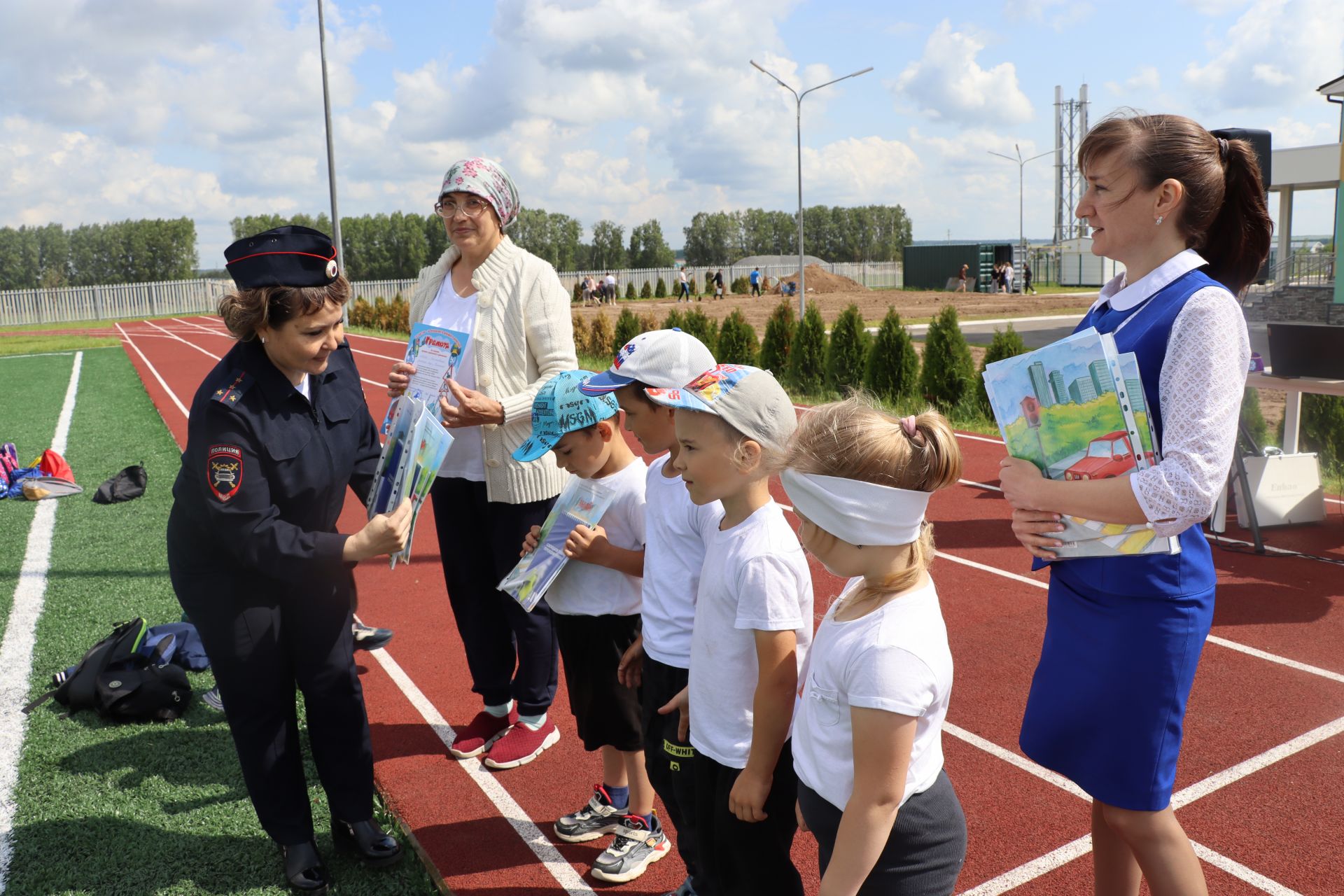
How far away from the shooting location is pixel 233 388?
275cm

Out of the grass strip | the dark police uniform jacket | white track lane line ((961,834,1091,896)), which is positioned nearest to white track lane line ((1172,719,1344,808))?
white track lane line ((961,834,1091,896))

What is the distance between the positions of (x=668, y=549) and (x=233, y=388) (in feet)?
4.32

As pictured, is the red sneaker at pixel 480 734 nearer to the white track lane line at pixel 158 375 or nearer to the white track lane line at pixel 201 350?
the white track lane line at pixel 158 375

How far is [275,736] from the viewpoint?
3033mm

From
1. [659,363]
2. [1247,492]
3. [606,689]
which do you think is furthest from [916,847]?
[1247,492]

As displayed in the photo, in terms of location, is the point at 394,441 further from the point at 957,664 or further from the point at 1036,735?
the point at 957,664

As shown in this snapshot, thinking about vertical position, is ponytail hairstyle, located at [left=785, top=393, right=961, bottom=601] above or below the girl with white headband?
above

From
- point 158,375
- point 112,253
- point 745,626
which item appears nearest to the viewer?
point 745,626

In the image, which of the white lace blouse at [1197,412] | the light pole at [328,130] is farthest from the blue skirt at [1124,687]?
the light pole at [328,130]

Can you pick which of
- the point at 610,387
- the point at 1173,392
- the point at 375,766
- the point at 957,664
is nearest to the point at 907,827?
the point at 1173,392

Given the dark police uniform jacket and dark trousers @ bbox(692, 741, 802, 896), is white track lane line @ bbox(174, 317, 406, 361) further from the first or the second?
dark trousers @ bbox(692, 741, 802, 896)

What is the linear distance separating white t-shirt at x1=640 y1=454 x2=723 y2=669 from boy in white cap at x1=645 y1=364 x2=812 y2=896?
148 mm

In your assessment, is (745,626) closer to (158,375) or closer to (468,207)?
(468,207)

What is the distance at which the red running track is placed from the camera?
3268mm
